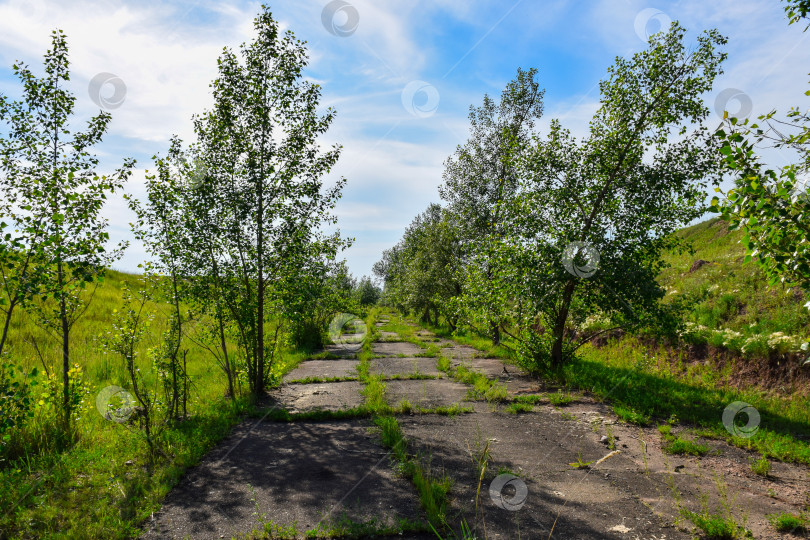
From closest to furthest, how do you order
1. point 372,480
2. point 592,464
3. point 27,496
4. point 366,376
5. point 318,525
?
point 318,525 < point 27,496 < point 372,480 < point 592,464 < point 366,376

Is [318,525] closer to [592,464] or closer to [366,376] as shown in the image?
[592,464]

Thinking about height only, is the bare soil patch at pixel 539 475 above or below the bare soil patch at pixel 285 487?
below

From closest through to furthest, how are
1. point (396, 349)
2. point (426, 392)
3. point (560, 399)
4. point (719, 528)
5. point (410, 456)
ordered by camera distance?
point (719, 528)
point (410, 456)
point (560, 399)
point (426, 392)
point (396, 349)

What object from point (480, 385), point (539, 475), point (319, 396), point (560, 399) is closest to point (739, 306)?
point (560, 399)

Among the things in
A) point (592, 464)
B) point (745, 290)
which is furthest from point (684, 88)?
point (592, 464)

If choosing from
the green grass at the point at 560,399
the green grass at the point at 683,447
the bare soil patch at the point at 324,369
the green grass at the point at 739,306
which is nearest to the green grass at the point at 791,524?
the green grass at the point at 683,447

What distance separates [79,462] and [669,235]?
13.0 metres

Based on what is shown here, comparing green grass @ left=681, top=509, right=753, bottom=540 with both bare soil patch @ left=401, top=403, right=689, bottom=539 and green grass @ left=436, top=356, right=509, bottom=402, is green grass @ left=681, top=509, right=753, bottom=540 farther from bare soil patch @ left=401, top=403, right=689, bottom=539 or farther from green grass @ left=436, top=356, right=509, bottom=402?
green grass @ left=436, top=356, right=509, bottom=402

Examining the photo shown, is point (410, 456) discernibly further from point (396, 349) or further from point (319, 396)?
point (396, 349)

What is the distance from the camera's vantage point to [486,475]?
5.77 metres

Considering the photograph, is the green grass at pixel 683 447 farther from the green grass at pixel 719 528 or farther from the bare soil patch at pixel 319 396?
the bare soil patch at pixel 319 396

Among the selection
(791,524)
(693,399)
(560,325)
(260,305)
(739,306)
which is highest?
(260,305)

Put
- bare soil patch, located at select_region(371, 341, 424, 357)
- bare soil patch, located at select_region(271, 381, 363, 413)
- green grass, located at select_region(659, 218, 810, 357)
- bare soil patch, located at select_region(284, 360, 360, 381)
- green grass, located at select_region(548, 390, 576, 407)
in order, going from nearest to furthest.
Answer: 1. green grass, located at select_region(548, 390, 576, 407)
2. bare soil patch, located at select_region(271, 381, 363, 413)
3. green grass, located at select_region(659, 218, 810, 357)
4. bare soil patch, located at select_region(284, 360, 360, 381)
5. bare soil patch, located at select_region(371, 341, 424, 357)

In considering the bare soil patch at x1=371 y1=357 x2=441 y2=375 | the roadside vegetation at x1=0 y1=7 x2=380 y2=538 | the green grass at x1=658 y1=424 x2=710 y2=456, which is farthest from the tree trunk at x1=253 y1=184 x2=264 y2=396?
the green grass at x1=658 y1=424 x2=710 y2=456
